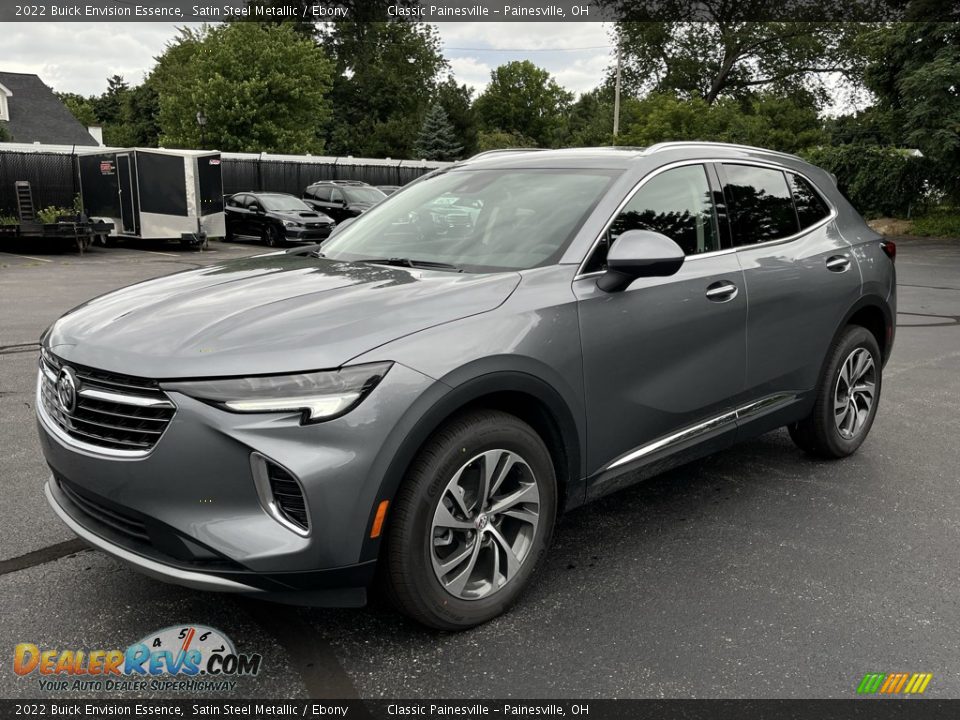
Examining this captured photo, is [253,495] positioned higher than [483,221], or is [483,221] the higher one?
[483,221]

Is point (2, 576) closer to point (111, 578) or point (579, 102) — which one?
point (111, 578)

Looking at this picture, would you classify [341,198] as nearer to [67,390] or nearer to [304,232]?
[304,232]

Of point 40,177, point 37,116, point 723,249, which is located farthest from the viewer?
point 37,116

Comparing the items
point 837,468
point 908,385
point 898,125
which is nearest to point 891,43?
point 898,125

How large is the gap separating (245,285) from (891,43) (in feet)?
85.7

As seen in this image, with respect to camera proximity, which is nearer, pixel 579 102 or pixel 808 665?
pixel 808 665

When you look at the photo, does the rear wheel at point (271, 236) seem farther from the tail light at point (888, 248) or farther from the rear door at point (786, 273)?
the rear door at point (786, 273)

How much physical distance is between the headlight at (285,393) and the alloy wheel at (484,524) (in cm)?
51

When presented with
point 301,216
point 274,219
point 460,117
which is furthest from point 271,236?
point 460,117

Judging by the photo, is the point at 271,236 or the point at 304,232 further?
the point at 271,236

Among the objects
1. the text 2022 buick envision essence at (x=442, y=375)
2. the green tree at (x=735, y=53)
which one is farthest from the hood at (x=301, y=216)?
the green tree at (x=735, y=53)

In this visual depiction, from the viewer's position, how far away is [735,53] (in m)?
45.5

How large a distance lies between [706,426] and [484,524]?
1373mm

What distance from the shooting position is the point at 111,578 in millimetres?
3395
